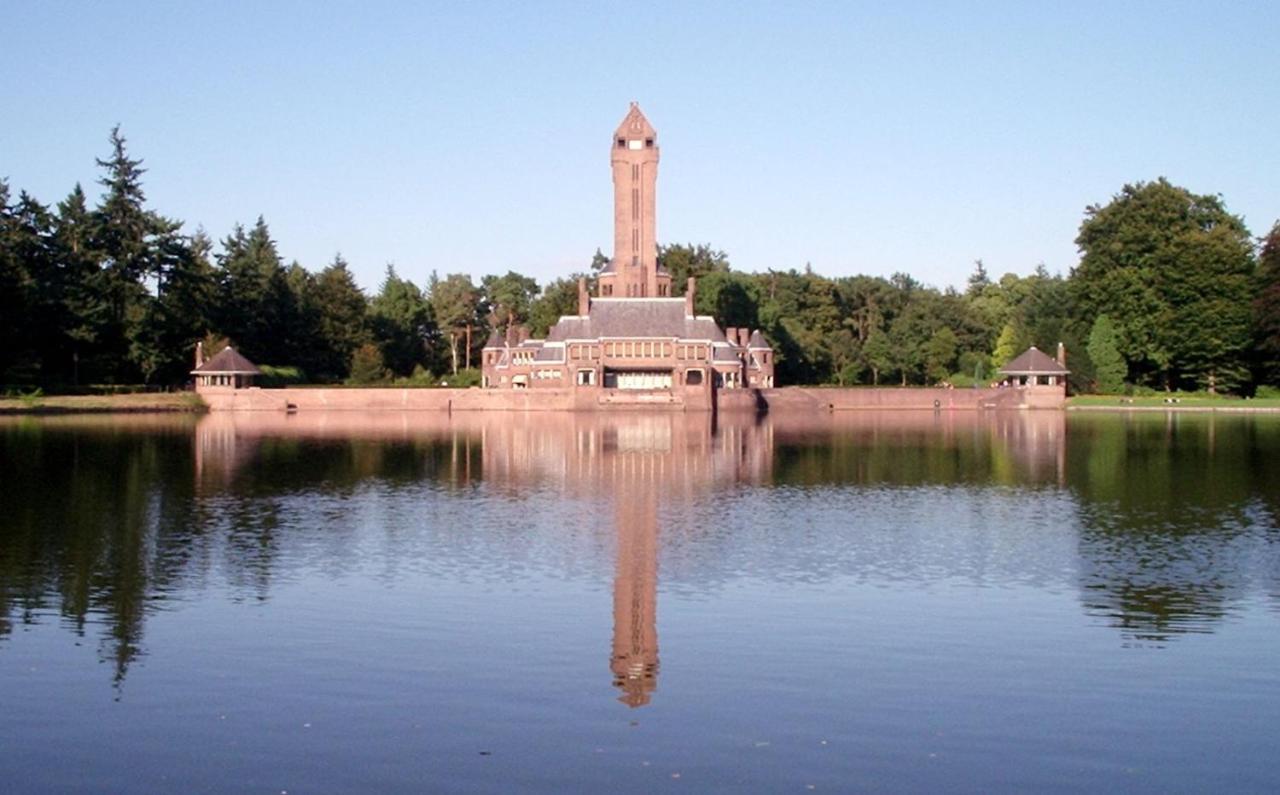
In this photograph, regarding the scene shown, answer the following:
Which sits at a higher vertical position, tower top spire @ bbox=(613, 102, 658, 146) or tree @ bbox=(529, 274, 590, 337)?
tower top spire @ bbox=(613, 102, 658, 146)

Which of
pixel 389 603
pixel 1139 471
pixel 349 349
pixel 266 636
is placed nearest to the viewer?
pixel 266 636

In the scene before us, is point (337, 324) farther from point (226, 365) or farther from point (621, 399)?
point (621, 399)

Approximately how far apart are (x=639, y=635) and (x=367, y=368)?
303ft

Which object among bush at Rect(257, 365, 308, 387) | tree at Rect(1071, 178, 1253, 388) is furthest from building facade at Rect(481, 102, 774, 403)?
tree at Rect(1071, 178, 1253, 388)

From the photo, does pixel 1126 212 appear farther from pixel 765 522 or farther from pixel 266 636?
pixel 266 636

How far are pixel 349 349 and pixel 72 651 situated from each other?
99901mm

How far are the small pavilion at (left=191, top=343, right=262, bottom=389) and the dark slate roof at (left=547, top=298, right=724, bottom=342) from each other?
77.7ft

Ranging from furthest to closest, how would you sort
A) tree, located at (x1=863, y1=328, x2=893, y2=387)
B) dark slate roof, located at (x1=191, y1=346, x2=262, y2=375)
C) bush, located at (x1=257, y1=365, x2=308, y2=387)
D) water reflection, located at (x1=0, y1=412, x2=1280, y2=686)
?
1. tree, located at (x1=863, y1=328, x2=893, y2=387)
2. bush, located at (x1=257, y1=365, x2=308, y2=387)
3. dark slate roof, located at (x1=191, y1=346, x2=262, y2=375)
4. water reflection, located at (x1=0, y1=412, x2=1280, y2=686)

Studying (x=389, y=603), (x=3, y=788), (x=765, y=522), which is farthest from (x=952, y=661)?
(x=765, y=522)

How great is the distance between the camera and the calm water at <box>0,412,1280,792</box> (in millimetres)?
12633

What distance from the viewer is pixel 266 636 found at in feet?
58.6

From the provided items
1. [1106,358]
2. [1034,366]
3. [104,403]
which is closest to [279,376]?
[104,403]

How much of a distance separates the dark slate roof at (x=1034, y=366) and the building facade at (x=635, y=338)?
63.8ft

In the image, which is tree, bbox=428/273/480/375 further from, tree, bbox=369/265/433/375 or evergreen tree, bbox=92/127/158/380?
evergreen tree, bbox=92/127/158/380
